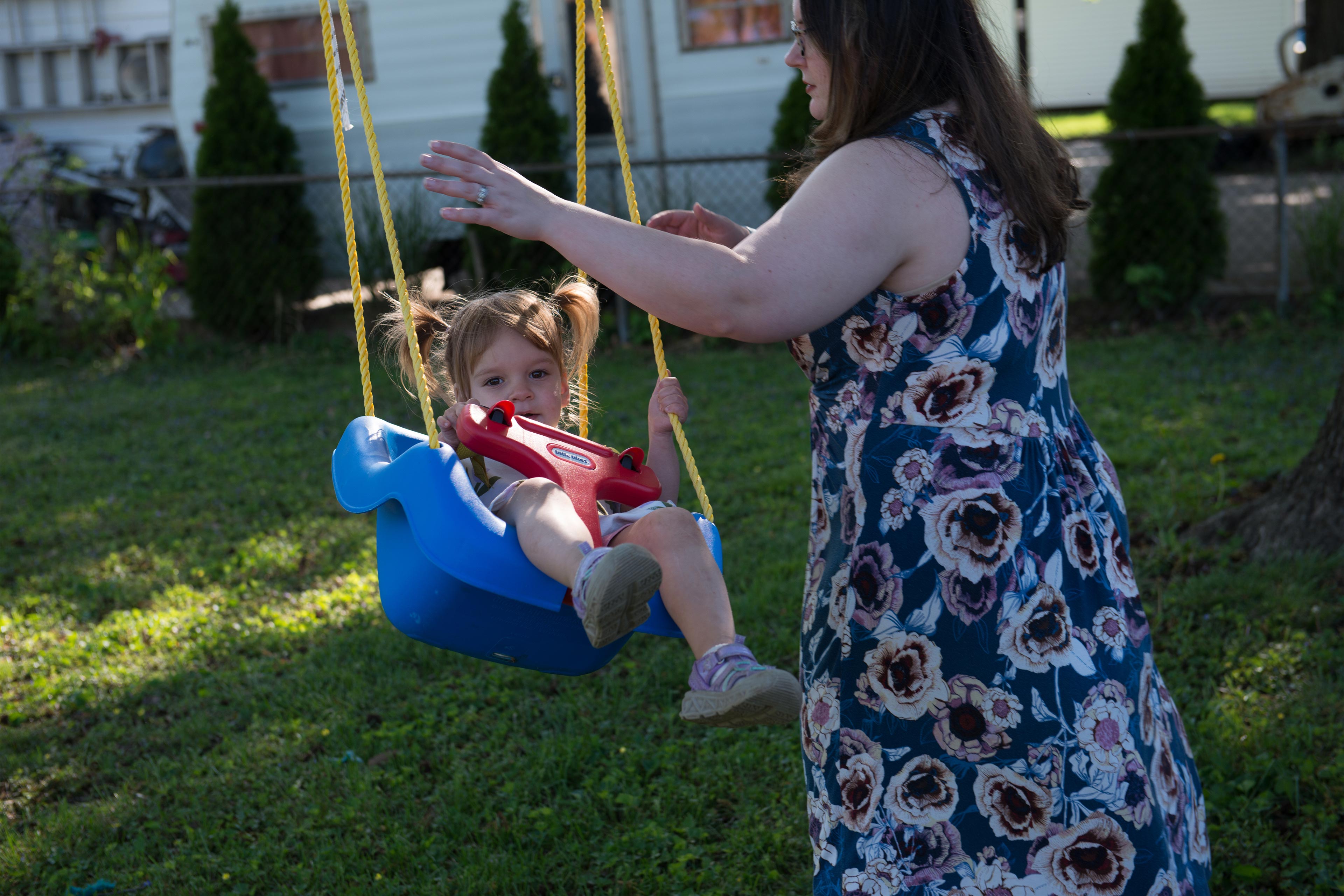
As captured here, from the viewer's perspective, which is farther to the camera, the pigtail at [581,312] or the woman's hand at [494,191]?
the pigtail at [581,312]

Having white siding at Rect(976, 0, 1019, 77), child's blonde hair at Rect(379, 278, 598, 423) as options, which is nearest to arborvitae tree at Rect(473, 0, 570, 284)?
child's blonde hair at Rect(379, 278, 598, 423)

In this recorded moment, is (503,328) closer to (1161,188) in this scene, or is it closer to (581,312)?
(581,312)

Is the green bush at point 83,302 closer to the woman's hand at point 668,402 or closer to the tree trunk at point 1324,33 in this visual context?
the woman's hand at point 668,402

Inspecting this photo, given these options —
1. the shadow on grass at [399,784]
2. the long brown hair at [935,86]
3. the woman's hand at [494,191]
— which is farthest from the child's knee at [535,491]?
the shadow on grass at [399,784]

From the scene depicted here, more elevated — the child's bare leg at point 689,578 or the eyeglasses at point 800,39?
the eyeglasses at point 800,39

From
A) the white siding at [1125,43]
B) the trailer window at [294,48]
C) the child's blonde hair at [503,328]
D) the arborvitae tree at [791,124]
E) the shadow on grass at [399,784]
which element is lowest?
the shadow on grass at [399,784]

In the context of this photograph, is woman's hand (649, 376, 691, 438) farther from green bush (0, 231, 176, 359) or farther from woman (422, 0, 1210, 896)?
green bush (0, 231, 176, 359)

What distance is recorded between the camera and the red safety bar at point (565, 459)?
2094 mm

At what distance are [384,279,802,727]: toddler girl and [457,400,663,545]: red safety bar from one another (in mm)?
36

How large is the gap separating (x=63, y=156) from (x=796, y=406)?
1250 cm

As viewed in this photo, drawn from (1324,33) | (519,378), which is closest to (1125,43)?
(1324,33)

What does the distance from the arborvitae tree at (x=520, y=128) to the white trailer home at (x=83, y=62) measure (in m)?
12.1

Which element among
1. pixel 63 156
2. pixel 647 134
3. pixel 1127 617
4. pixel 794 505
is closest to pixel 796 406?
pixel 794 505

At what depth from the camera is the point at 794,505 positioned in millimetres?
4711
